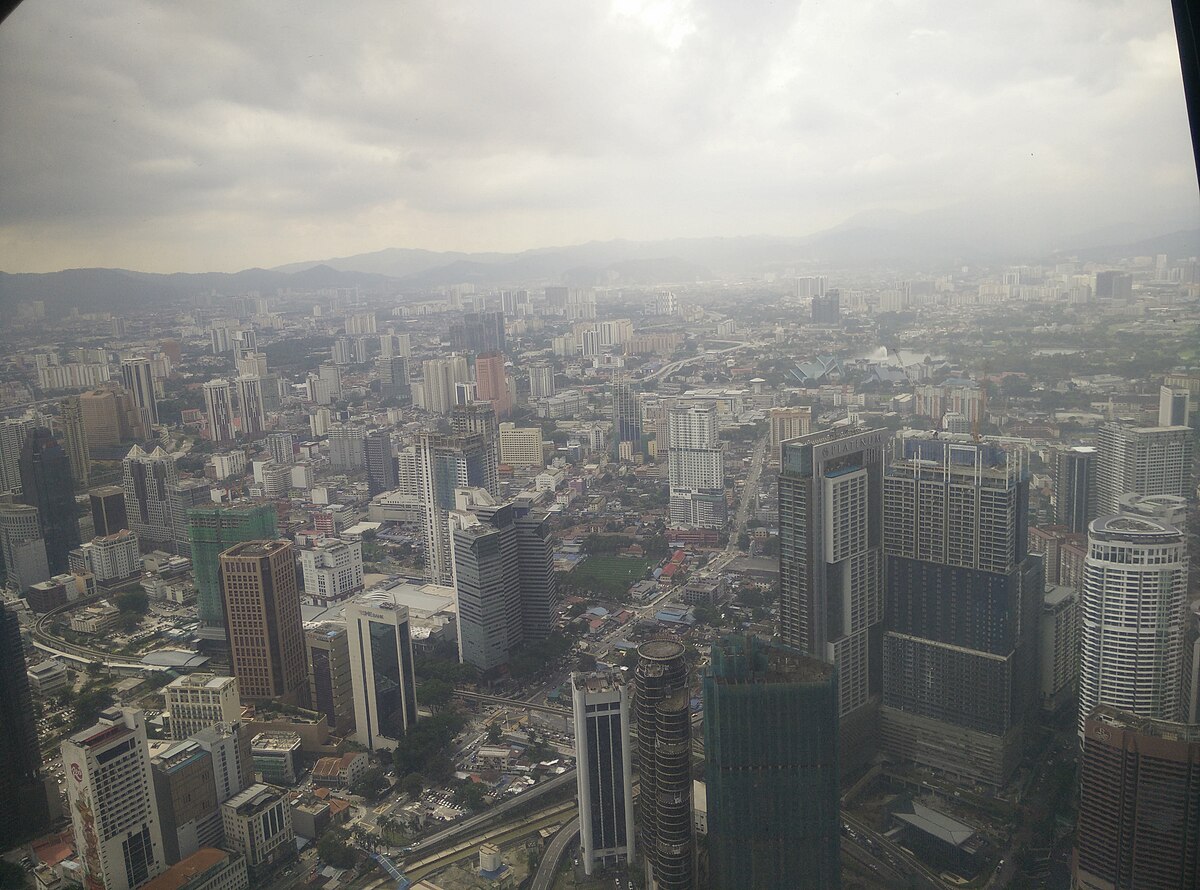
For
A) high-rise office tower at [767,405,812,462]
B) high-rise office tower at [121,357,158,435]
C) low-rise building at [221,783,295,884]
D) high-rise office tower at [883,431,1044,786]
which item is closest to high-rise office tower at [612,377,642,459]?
high-rise office tower at [767,405,812,462]

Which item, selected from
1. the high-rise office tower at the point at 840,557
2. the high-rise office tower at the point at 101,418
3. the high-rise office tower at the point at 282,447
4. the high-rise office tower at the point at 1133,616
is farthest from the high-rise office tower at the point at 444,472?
the high-rise office tower at the point at 1133,616

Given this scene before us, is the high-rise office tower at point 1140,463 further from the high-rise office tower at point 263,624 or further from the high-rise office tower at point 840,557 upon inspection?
the high-rise office tower at point 263,624

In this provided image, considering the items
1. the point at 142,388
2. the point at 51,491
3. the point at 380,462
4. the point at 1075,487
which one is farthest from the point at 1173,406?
the point at 380,462

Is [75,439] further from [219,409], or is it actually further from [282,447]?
[282,447]

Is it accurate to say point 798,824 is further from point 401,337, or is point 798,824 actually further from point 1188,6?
point 401,337

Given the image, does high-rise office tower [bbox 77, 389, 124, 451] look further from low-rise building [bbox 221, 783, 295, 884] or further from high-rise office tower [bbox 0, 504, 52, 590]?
low-rise building [bbox 221, 783, 295, 884]

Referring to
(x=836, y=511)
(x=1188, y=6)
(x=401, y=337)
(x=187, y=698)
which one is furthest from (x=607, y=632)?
(x=1188, y=6)
